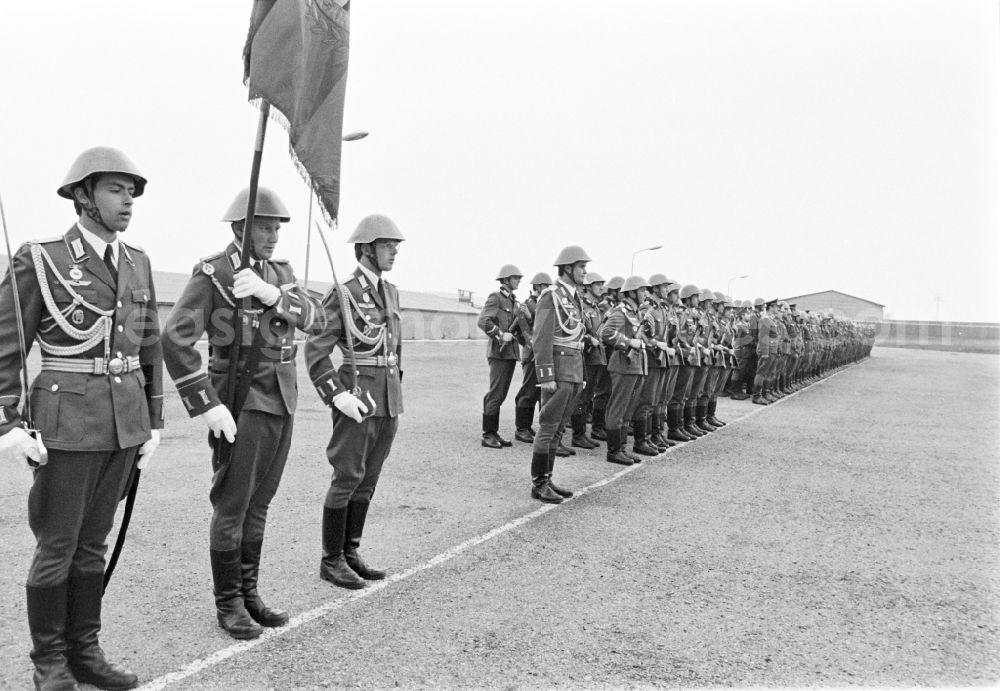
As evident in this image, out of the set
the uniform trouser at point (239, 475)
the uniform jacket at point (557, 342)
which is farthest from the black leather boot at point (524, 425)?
the uniform trouser at point (239, 475)

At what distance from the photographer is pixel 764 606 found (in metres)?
4.40

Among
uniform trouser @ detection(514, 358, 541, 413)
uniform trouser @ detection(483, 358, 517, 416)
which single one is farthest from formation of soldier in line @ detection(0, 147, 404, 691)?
uniform trouser @ detection(514, 358, 541, 413)

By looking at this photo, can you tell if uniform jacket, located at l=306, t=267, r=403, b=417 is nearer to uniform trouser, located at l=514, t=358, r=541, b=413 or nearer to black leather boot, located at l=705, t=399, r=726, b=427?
uniform trouser, located at l=514, t=358, r=541, b=413

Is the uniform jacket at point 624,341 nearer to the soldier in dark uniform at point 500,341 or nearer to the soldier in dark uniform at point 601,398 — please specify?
the soldier in dark uniform at point 601,398

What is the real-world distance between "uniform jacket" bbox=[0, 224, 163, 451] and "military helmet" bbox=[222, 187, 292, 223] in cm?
69

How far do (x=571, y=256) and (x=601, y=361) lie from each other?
3.41 meters

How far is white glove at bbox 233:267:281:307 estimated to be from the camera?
3.61 m

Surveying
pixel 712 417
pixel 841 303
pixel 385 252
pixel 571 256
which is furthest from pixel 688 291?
pixel 841 303

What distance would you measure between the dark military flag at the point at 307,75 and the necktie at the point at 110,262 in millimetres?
967

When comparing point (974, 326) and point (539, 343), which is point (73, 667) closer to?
point (539, 343)

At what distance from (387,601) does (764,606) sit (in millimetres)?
2121

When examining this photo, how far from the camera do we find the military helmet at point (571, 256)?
7.80 meters

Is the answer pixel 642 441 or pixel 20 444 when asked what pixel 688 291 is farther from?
pixel 20 444

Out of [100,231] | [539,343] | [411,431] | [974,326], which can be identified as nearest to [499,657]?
[100,231]
